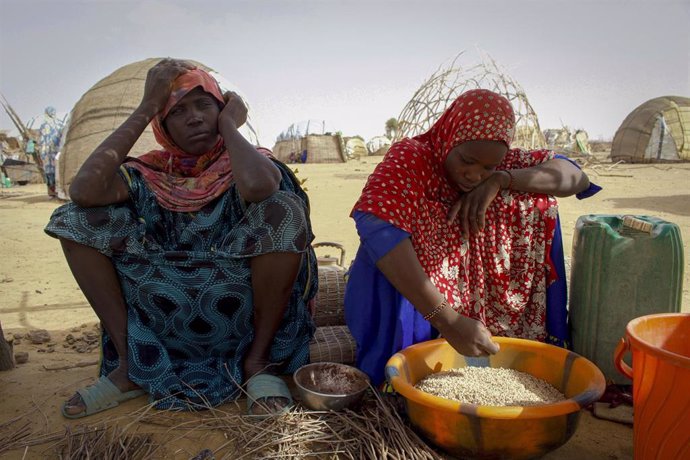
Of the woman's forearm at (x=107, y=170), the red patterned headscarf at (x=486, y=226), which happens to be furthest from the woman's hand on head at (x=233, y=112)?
the red patterned headscarf at (x=486, y=226)

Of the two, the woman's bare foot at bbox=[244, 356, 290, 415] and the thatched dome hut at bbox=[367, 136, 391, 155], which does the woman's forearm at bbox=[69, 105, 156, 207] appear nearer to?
→ the woman's bare foot at bbox=[244, 356, 290, 415]

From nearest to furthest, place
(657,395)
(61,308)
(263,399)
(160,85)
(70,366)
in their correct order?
(657,395) < (263,399) < (160,85) < (70,366) < (61,308)

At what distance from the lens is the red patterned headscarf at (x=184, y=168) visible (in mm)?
2232

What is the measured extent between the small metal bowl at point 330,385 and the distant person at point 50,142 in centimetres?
979

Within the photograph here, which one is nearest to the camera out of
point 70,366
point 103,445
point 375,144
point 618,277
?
point 103,445

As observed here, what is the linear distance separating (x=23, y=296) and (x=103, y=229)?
2.53 meters

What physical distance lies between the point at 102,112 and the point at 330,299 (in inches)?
254

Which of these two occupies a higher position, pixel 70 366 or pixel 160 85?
pixel 160 85

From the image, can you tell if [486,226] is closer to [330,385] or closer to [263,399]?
[330,385]

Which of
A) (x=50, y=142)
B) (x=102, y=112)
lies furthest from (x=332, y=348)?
(x=50, y=142)

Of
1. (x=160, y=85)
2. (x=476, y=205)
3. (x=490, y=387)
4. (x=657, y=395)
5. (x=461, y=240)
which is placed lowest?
(x=490, y=387)

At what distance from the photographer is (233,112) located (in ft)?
7.88

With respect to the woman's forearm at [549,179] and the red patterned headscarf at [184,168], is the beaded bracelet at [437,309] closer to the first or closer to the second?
the woman's forearm at [549,179]

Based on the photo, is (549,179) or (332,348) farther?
(332,348)
